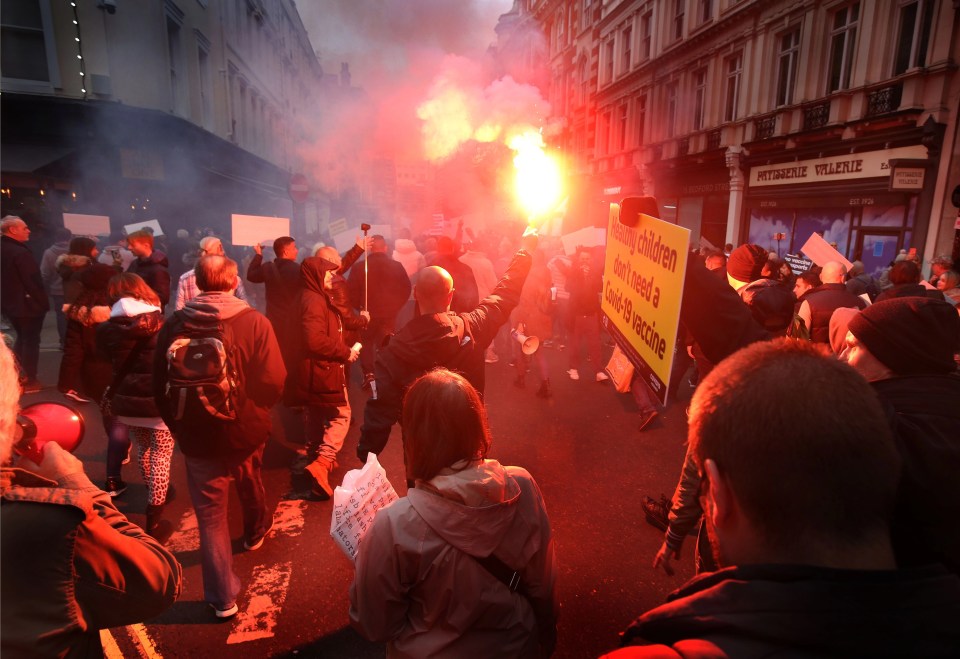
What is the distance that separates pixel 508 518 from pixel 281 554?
8.74 feet

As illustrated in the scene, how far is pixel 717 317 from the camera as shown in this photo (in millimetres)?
2398

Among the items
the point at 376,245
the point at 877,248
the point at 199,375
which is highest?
the point at 376,245

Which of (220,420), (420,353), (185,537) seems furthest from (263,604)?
(420,353)

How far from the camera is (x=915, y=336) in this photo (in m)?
1.85

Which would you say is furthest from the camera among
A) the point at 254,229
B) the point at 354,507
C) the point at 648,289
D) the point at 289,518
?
the point at 254,229

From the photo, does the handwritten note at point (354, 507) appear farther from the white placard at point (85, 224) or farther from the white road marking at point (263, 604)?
the white placard at point (85, 224)

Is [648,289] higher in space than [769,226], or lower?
lower

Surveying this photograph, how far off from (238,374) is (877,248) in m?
14.1

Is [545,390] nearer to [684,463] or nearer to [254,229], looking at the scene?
[684,463]

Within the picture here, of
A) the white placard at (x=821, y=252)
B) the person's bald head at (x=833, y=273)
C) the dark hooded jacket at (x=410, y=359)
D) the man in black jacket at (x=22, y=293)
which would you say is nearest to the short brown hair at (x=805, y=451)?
the dark hooded jacket at (x=410, y=359)

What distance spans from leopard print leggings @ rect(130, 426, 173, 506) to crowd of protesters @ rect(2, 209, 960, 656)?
0.05 feet

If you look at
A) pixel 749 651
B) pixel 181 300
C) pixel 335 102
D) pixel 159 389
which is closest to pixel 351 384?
pixel 181 300

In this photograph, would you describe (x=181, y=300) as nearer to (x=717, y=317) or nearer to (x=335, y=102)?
(x=717, y=317)

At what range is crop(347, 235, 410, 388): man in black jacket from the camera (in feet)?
23.4
